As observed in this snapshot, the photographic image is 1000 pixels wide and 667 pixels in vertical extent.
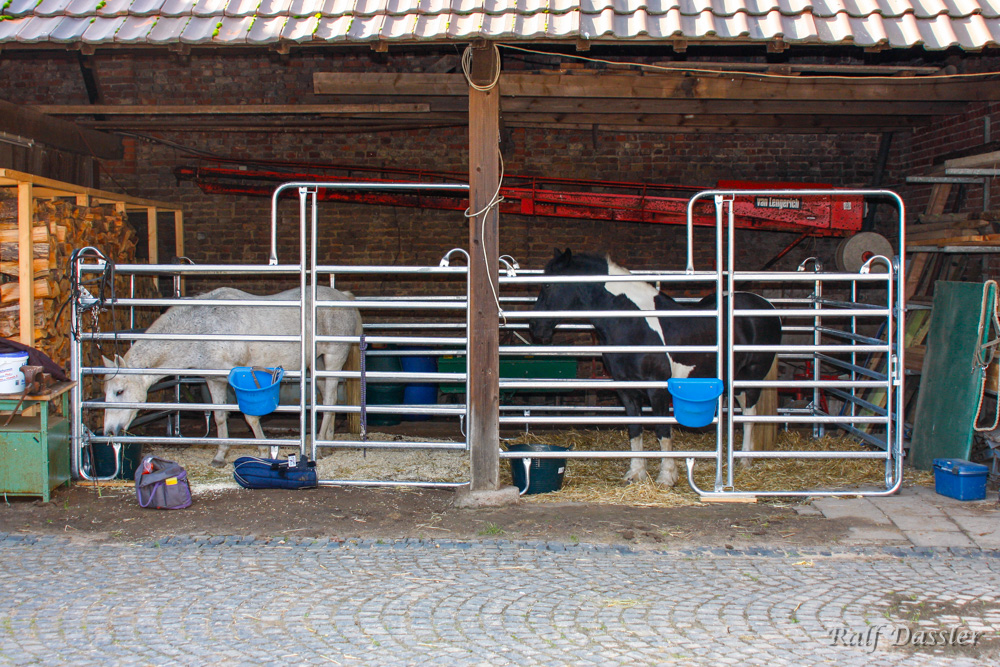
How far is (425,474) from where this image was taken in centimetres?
617

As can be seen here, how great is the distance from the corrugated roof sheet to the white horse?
2226mm

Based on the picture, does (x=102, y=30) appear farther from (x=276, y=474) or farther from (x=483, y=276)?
(x=276, y=474)

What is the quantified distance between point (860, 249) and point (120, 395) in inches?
267

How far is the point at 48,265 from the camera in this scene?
19.5 feet

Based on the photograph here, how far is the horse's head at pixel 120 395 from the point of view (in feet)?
19.9

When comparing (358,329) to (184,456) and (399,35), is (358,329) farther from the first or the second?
(399,35)

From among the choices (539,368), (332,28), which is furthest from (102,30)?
(539,368)

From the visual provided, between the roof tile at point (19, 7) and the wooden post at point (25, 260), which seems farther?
the wooden post at point (25, 260)

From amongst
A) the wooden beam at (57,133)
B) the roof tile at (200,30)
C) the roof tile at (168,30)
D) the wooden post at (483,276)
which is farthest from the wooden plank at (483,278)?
the wooden beam at (57,133)

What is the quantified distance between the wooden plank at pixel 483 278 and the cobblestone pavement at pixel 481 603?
835 millimetres

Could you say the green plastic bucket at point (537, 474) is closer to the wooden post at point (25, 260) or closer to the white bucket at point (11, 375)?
the white bucket at point (11, 375)

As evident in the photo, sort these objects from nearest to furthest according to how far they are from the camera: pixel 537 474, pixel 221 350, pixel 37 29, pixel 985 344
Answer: pixel 37 29, pixel 537 474, pixel 985 344, pixel 221 350

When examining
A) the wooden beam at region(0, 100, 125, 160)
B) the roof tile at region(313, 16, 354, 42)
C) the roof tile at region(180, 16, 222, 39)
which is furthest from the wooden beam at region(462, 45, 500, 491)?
the wooden beam at region(0, 100, 125, 160)

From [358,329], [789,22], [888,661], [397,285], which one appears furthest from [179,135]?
[888,661]
